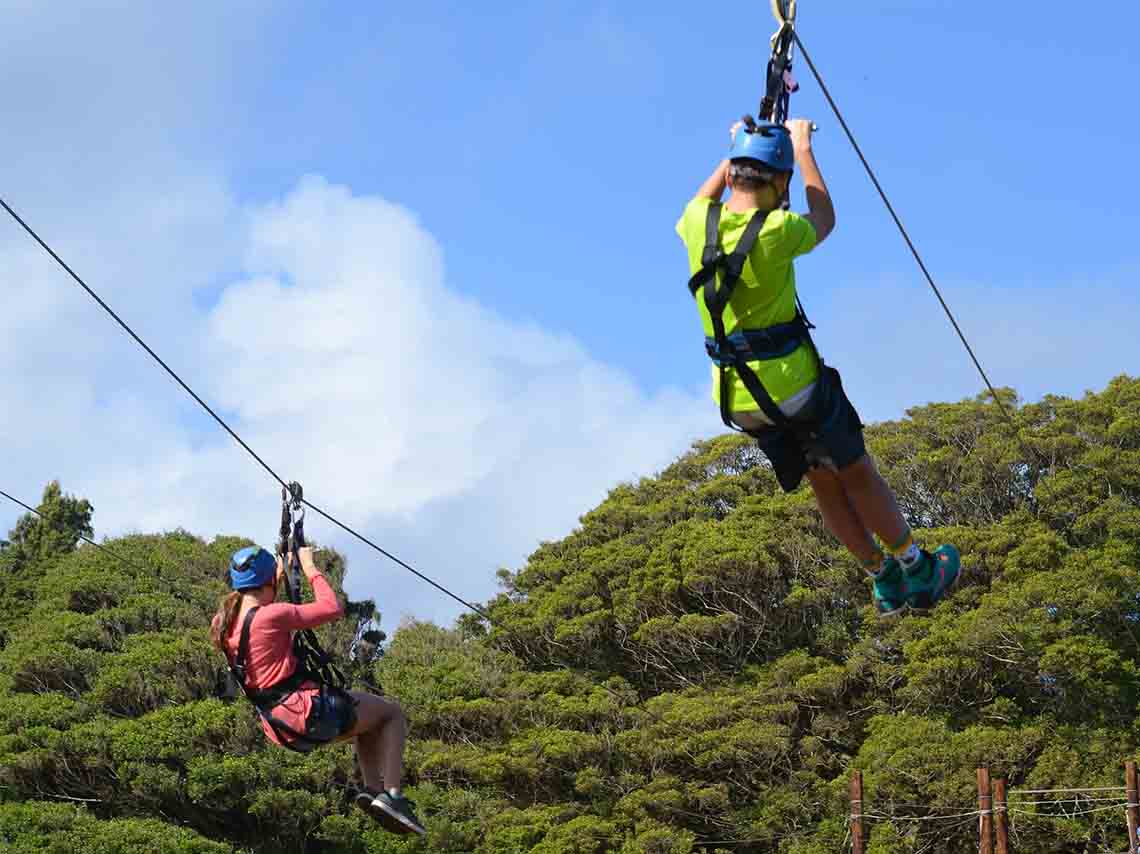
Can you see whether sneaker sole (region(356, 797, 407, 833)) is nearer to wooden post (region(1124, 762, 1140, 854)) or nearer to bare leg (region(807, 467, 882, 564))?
bare leg (region(807, 467, 882, 564))

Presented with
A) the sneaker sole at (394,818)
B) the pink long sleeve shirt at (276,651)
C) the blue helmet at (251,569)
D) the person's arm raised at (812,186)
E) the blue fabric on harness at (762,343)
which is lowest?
the sneaker sole at (394,818)

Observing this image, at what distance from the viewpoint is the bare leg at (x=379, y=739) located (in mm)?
7730

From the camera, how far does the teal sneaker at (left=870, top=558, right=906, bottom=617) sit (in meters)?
6.57

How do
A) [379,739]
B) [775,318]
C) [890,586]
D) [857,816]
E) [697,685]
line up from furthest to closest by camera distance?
[697,685], [857,816], [379,739], [890,586], [775,318]

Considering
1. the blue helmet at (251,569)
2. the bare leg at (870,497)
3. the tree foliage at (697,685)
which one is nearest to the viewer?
the bare leg at (870,497)

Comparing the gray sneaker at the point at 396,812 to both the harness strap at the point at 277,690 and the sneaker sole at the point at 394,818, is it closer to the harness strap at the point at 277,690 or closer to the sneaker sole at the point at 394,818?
the sneaker sole at the point at 394,818

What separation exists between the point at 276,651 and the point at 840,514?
2620 mm

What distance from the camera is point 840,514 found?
6301 millimetres

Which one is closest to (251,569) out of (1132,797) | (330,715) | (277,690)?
(277,690)

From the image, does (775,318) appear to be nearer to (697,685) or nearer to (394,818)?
(394,818)

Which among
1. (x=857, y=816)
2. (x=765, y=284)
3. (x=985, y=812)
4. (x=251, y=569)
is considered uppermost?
(x=857, y=816)

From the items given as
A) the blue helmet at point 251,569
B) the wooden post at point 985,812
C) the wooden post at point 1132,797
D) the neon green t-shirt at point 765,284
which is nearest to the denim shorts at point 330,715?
the blue helmet at point 251,569

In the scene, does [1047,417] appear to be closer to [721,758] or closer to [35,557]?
[721,758]

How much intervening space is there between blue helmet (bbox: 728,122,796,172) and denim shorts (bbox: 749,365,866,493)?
0.74 meters
